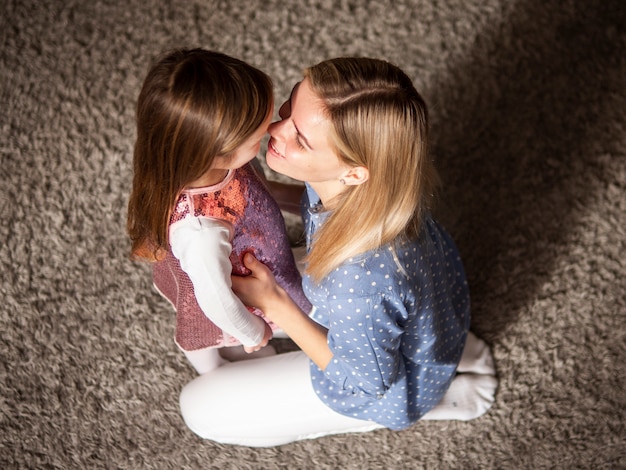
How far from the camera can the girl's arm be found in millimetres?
987

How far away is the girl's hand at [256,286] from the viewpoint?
98 cm

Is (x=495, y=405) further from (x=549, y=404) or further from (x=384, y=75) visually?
(x=384, y=75)

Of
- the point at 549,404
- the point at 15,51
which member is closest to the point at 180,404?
the point at 549,404

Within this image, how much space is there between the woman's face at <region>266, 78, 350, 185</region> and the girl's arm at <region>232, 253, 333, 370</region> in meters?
0.17

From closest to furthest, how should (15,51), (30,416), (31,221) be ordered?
1. (30,416)
2. (31,221)
3. (15,51)

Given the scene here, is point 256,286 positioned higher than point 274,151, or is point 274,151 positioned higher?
point 274,151

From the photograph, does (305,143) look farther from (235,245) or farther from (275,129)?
(235,245)

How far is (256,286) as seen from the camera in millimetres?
989

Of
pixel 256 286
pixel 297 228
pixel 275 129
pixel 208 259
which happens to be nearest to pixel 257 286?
pixel 256 286

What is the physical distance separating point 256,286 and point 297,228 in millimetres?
440

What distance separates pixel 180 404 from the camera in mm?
1278

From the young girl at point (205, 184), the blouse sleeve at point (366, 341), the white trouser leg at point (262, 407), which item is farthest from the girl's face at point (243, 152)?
the white trouser leg at point (262, 407)

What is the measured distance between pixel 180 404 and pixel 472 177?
791mm

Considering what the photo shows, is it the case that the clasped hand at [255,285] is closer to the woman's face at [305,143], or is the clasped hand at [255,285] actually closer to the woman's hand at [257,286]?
the woman's hand at [257,286]
